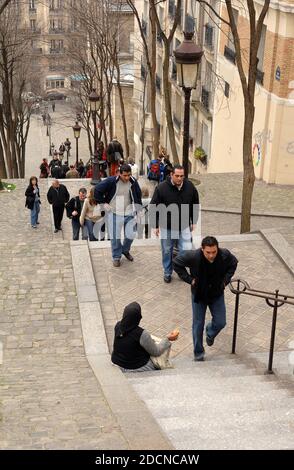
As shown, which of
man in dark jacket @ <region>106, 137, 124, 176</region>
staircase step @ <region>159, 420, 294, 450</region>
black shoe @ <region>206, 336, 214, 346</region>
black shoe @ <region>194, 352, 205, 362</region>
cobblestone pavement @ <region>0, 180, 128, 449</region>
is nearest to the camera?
staircase step @ <region>159, 420, 294, 450</region>

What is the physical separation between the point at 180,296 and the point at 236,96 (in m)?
15.2

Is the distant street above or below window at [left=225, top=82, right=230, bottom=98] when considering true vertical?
below

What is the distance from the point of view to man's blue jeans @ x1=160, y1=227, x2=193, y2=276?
922 cm

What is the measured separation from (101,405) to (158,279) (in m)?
3.93

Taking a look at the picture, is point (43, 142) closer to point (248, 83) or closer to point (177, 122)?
point (177, 122)

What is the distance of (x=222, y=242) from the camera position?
11031mm

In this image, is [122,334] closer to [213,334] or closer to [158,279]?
[213,334]

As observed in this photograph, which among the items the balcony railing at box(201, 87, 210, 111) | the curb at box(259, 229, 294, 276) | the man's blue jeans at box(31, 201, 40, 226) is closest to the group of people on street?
the man's blue jeans at box(31, 201, 40, 226)

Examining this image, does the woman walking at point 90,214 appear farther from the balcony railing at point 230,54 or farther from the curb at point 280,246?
the balcony railing at point 230,54

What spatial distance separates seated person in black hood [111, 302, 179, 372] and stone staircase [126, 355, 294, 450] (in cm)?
13

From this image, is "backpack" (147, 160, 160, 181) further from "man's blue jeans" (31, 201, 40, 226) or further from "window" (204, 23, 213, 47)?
"window" (204, 23, 213, 47)

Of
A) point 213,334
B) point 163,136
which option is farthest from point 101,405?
point 163,136

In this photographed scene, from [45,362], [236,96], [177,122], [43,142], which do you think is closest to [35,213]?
[45,362]

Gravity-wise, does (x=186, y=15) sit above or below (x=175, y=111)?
above
